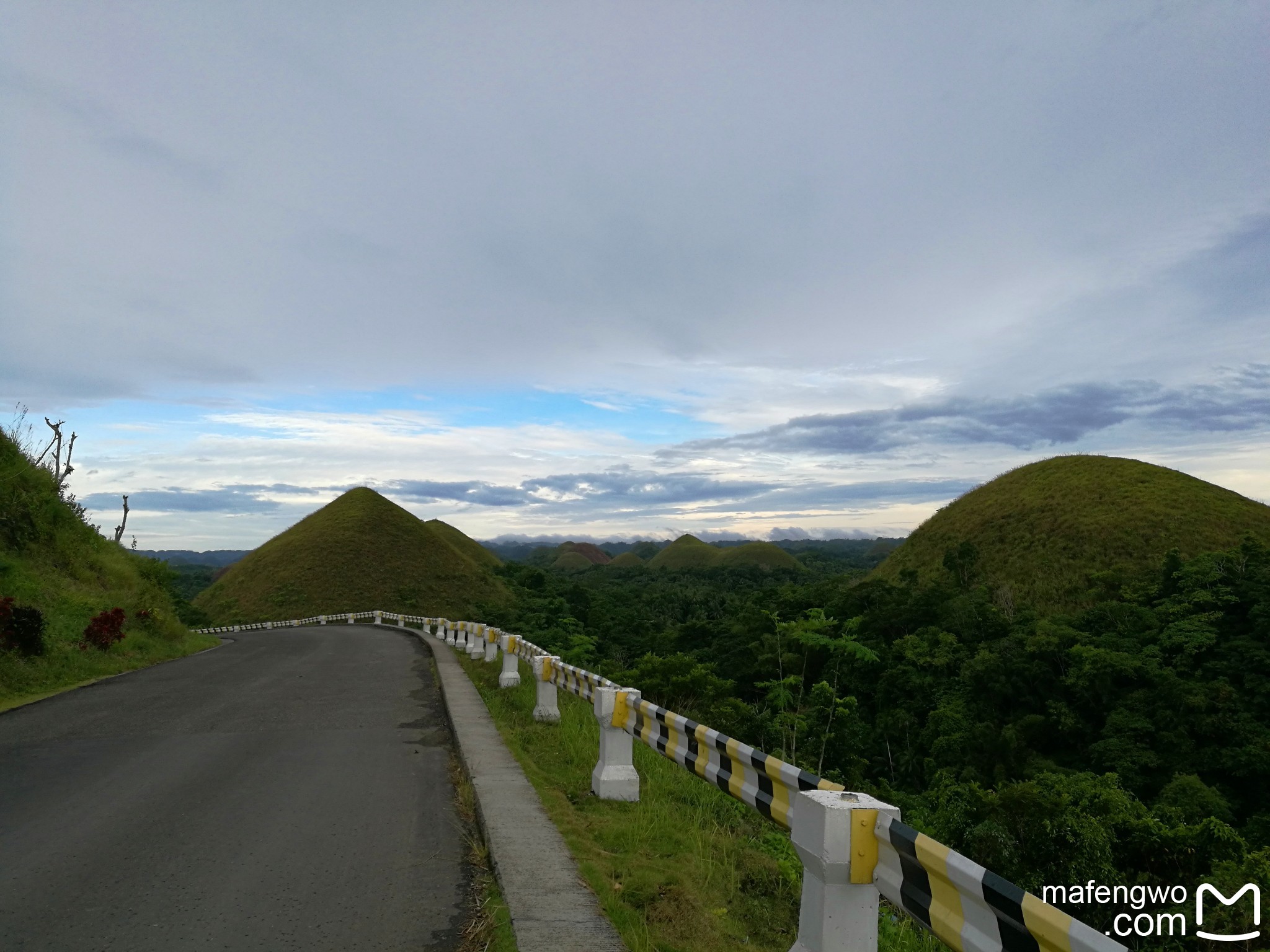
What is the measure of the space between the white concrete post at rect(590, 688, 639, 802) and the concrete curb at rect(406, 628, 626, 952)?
615 mm

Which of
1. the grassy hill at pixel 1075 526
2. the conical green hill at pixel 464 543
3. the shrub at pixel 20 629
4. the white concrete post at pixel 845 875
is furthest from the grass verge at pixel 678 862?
the conical green hill at pixel 464 543

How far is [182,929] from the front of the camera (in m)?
4.19

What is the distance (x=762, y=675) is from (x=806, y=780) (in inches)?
1528

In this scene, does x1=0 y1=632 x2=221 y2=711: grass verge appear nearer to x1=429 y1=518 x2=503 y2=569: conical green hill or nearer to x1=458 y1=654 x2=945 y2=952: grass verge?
x1=458 y1=654 x2=945 y2=952: grass verge

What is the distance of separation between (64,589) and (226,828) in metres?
17.6

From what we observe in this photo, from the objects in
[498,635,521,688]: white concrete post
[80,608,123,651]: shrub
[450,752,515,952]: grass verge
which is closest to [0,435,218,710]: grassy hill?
[80,608,123,651]: shrub

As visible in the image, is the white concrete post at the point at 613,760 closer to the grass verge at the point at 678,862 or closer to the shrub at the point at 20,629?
the grass verge at the point at 678,862

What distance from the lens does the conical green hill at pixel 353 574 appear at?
7831 cm

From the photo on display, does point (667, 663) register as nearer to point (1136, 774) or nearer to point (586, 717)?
point (586, 717)

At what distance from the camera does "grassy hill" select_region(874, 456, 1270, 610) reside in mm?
52656

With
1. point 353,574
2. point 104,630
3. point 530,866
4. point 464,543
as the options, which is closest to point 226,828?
point 530,866

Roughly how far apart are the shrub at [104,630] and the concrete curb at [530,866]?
12.8m

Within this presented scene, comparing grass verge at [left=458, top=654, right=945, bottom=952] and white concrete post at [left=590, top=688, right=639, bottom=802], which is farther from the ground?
white concrete post at [left=590, top=688, right=639, bottom=802]

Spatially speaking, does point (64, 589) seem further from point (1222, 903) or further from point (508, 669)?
point (1222, 903)
